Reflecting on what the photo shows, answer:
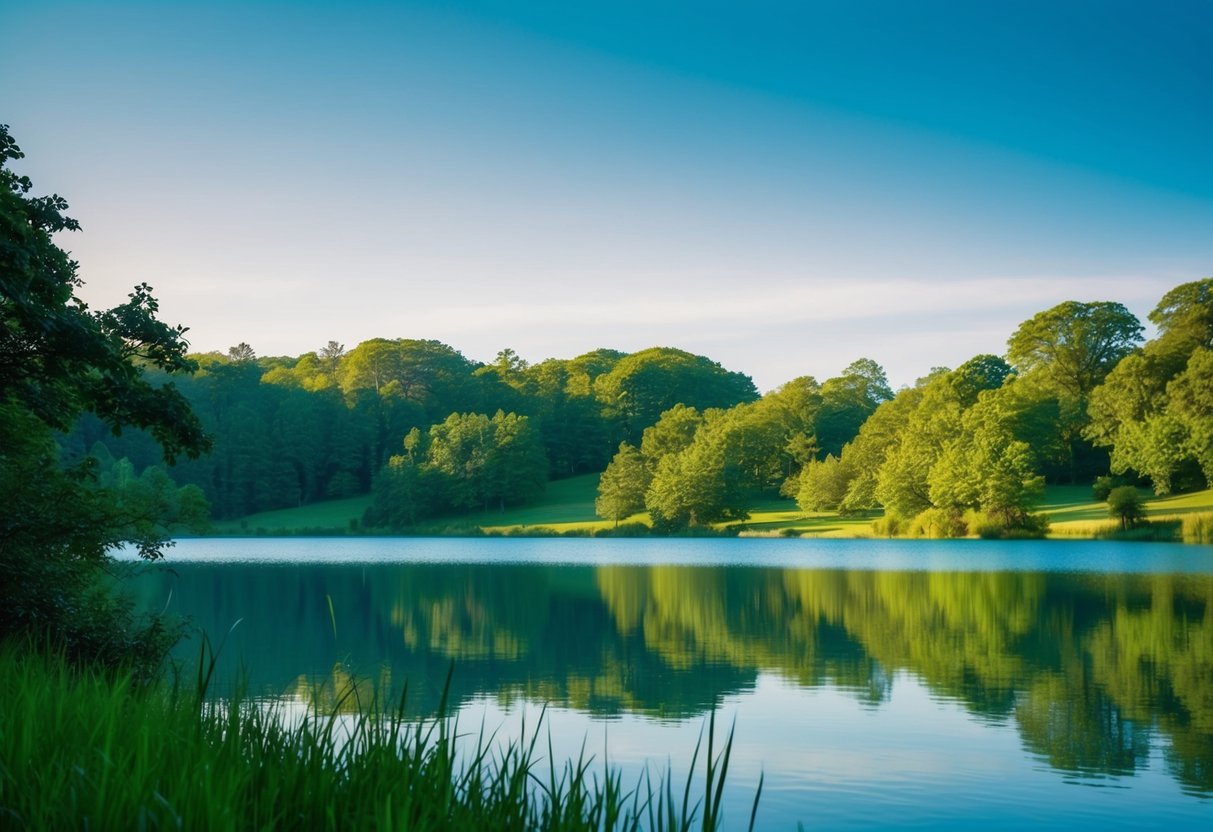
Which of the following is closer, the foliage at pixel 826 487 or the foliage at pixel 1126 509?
the foliage at pixel 1126 509

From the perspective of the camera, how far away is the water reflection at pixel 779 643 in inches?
570

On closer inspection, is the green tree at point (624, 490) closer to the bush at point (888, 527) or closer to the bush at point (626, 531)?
the bush at point (626, 531)

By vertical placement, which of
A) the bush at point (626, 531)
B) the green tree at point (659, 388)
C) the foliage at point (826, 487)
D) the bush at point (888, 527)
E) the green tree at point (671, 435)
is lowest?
the bush at point (626, 531)

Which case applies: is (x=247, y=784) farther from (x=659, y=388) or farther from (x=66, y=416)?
(x=659, y=388)

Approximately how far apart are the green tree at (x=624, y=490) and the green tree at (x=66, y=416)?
65459mm

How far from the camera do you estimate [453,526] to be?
81688 millimetres

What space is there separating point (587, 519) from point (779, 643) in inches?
2379

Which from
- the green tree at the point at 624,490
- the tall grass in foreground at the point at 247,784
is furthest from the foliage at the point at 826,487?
the tall grass in foreground at the point at 247,784

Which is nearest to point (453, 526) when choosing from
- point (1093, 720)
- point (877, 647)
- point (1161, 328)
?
point (1161, 328)

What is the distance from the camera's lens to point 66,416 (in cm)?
1106

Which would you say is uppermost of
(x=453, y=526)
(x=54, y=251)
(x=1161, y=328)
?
(x=1161, y=328)

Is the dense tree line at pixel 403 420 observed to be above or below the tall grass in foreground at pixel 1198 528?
above

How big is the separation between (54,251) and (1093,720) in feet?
43.2

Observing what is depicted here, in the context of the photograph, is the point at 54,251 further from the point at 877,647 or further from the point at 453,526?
the point at 453,526
